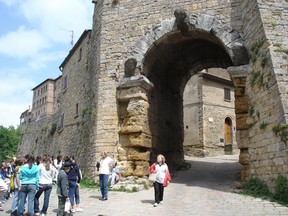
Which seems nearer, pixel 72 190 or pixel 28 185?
pixel 28 185

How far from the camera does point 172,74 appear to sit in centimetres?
1397

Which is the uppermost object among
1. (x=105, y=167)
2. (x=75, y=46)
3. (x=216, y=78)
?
(x=75, y=46)

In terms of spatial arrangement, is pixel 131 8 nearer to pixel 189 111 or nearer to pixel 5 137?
pixel 189 111

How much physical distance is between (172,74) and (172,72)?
4.3 inches

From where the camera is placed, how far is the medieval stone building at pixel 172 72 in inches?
328

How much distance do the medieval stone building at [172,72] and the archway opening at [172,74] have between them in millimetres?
38

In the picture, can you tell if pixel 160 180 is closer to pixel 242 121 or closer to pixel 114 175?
pixel 114 175

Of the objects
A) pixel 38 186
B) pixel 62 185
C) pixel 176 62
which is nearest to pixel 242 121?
pixel 176 62

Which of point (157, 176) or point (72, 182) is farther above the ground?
point (157, 176)

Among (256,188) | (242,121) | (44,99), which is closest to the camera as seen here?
(256,188)

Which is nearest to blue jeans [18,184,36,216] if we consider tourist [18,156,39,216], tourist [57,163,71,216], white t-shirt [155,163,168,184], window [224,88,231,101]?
tourist [18,156,39,216]

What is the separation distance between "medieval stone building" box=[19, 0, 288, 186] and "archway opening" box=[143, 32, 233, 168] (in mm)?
38

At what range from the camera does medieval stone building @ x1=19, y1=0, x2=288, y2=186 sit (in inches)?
328

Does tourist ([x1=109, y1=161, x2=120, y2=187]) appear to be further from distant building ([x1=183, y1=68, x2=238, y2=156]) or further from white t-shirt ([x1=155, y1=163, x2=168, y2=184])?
distant building ([x1=183, y1=68, x2=238, y2=156])
